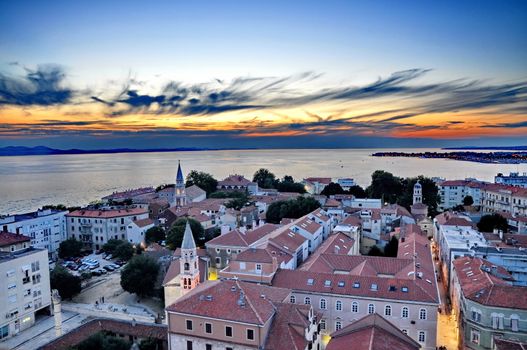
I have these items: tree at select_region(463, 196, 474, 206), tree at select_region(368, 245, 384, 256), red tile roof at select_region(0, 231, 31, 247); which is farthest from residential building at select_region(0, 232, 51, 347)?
tree at select_region(463, 196, 474, 206)

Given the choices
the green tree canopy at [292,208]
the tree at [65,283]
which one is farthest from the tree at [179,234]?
the green tree canopy at [292,208]

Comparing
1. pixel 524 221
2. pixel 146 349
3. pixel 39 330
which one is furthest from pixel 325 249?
pixel 524 221

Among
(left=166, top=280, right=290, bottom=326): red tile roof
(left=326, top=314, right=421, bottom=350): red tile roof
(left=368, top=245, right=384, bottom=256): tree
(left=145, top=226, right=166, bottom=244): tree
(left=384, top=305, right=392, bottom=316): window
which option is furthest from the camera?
(left=145, top=226, right=166, bottom=244): tree

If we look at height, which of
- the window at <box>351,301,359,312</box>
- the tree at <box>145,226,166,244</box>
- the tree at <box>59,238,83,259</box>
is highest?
the window at <box>351,301,359,312</box>

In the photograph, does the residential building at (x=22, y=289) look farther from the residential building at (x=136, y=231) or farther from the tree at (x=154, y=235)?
the residential building at (x=136, y=231)

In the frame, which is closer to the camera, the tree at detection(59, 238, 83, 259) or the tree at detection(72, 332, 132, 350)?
the tree at detection(72, 332, 132, 350)

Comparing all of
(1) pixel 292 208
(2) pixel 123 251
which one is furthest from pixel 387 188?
(2) pixel 123 251

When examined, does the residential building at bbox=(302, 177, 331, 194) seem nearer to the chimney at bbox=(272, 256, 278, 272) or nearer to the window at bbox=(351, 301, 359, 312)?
the chimney at bbox=(272, 256, 278, 272)
